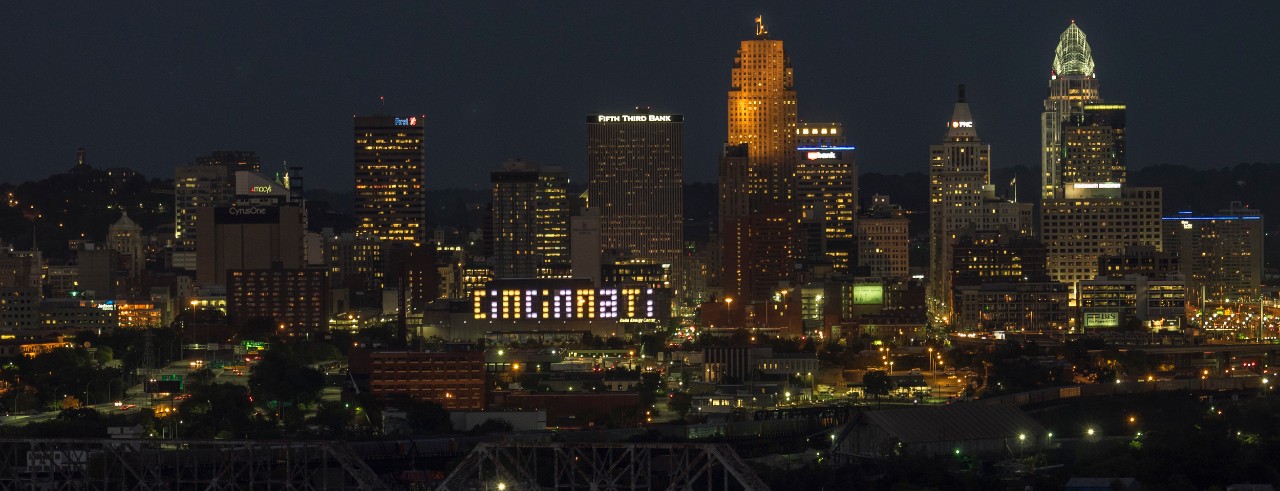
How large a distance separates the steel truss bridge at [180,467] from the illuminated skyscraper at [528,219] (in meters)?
80.8

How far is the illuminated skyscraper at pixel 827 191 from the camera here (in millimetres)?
140750

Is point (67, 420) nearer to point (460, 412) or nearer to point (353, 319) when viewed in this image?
point (460, 412)

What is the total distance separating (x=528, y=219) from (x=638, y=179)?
743 cm

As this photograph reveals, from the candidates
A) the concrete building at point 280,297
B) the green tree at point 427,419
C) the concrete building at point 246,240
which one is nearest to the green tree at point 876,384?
the green tree at point 427,419

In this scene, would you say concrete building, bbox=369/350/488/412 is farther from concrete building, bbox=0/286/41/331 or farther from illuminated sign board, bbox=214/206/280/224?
illuminated sign board, bbox=214/206/280/224

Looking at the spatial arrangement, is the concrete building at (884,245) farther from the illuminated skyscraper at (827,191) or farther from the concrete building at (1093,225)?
the concrete building at (1093,225)

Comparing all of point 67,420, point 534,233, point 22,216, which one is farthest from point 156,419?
point 22,216

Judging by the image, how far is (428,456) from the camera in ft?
207

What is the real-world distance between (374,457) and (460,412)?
13019 millimetres

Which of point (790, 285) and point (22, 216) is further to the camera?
point (22, 216)

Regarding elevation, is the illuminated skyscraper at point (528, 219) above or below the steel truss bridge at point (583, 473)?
above

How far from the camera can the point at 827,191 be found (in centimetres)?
15262

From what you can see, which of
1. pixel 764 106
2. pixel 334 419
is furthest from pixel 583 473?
pixel 764 106

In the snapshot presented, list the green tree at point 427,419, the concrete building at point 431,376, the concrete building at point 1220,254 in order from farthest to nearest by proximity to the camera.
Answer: the concrete building at point 1220,254
the concrete building at point 431,376
the green tree at point 427,419
